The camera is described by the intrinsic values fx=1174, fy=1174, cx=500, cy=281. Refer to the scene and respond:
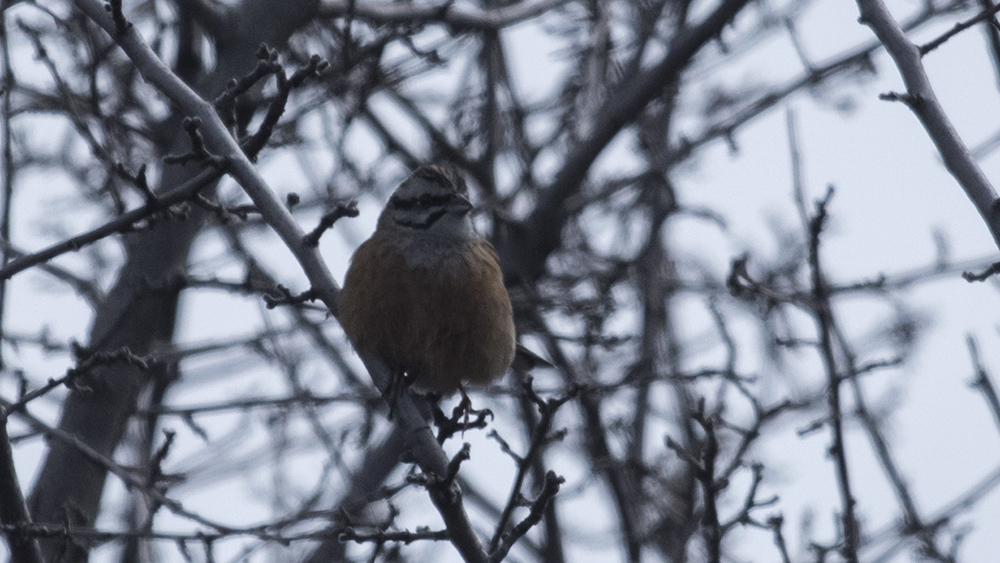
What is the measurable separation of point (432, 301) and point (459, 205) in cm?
65

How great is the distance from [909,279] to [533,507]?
182 inches

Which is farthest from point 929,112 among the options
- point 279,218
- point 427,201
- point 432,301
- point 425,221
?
point 427,201

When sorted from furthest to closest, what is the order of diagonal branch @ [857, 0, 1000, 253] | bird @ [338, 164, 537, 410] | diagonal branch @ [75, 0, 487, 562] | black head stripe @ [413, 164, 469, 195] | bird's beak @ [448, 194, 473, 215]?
black head stripe @ [413, 164, 469, 195] < bird's beak @ [448, 194, 473, 215] < bird @ [338, 164, 537, 410] < diagonal branch @ [75, 0, 487, 562] < diagonal branch @ [857, 0, 1000, 253]

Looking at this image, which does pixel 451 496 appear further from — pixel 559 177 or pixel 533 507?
pixel 559 177

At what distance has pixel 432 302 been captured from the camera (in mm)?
4883

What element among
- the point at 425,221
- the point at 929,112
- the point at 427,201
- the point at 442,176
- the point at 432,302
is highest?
the point at 442,176

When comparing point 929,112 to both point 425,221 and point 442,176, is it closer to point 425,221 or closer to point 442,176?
point 425,221

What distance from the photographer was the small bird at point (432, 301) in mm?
4742

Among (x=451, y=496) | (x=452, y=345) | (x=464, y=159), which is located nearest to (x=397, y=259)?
(x=452, y=345)

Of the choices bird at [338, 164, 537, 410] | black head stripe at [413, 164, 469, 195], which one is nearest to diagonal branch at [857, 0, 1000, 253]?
bird at [338, 164, 537, 410]

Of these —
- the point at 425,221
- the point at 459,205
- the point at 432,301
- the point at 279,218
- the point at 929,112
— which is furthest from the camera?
the point at 459,205

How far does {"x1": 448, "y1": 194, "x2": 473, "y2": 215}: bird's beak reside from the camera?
17.5ft

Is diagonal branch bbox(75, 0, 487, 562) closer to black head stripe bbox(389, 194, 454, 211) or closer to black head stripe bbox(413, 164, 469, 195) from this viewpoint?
black head stripe bbox(389, 194, 454, 211)

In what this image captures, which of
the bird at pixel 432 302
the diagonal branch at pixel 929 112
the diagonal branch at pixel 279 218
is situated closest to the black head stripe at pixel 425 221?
the bird at pixel 432 302
